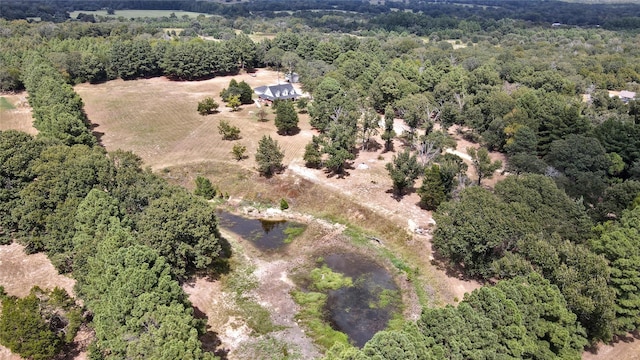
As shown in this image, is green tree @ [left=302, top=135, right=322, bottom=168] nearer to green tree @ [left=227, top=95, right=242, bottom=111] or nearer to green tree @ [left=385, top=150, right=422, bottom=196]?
green tree @ [left=385, top=150, right=422, bottom=196]

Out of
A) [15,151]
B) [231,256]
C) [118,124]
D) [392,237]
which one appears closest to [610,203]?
[392,237]

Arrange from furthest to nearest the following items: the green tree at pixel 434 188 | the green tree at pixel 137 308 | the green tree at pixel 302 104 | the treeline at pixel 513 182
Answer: the green tree at pixel 302 104 < the green tree at pixel 434 188 < the treeline at pixel 513 182 < the green tree at pixel 137 308

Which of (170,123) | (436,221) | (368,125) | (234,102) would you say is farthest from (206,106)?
(436,221)

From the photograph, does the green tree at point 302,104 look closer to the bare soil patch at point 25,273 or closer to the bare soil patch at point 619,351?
the bare soil patch at point 25,273

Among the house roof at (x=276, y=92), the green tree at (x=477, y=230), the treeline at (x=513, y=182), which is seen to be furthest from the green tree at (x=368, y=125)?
the green tree at (x=477, y=230)

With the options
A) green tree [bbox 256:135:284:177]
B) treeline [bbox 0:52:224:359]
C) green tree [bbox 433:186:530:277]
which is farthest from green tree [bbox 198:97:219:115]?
green tree [bbox 433:186:530:277]

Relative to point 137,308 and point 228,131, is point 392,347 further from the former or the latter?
point 228,131
